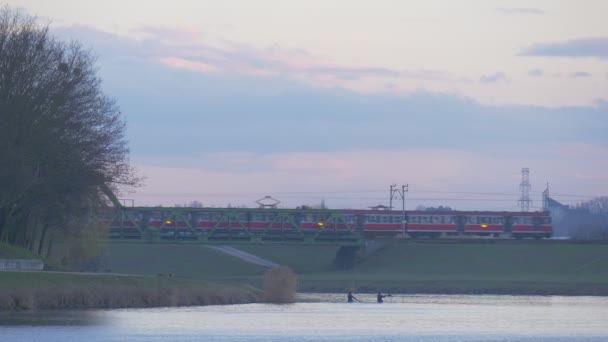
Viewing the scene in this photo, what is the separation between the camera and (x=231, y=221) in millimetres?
96250

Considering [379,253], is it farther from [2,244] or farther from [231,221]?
[2,244]

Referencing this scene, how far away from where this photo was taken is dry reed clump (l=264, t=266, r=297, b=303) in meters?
58.0

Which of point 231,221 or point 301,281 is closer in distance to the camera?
point 301,281

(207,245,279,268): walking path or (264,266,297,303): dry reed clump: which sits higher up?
(207,245,279,268): walking path

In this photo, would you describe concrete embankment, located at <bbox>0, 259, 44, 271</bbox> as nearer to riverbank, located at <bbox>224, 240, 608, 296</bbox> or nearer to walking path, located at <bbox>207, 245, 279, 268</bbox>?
riverbank, located at <bbox>224, 240, 608, 296</bbox>

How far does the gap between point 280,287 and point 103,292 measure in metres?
12.3

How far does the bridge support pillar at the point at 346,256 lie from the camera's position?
93.0 meters

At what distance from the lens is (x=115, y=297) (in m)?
48.9

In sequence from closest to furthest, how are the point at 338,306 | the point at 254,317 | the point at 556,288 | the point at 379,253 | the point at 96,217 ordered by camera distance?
the point at 254,317 → the point at 338,306 → the point at 96,217 → the point at 556,288 → the point at 379,253

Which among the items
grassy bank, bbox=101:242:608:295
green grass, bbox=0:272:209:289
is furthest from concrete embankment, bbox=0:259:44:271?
grassy bank, bbox=101:242:608:295

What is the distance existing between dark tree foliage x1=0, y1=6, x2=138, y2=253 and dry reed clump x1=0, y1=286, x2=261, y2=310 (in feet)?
25.5

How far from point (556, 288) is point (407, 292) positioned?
9845 mm

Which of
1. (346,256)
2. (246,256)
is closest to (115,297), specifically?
(346,256)

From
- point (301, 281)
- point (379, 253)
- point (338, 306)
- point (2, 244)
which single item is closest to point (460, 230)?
point (379, 253)
